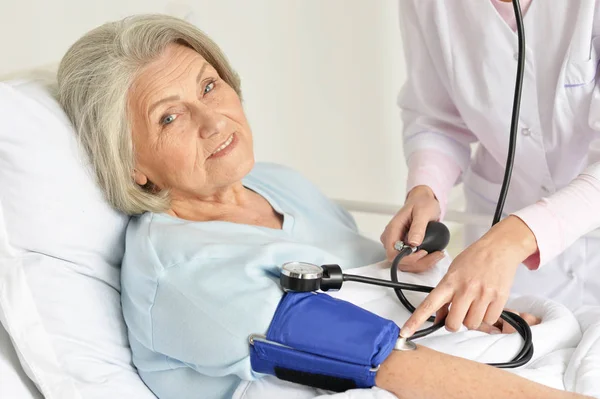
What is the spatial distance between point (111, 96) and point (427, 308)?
0.66m

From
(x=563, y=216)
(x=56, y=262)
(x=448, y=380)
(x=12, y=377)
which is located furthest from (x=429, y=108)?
(x=12, y=377)

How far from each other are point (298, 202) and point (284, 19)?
1.14m

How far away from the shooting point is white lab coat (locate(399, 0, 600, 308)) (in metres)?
1.43

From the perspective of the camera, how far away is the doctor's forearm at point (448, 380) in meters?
1.07

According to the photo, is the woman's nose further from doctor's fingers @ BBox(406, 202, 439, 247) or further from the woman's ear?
doctor's fingers @ BBox(406, 202, 439, 247)

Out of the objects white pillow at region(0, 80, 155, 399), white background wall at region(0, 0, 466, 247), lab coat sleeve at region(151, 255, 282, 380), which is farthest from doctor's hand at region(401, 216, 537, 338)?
white background wall at region(0, 0, 466, 247)

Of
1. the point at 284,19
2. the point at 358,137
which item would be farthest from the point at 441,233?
the point at 358,137

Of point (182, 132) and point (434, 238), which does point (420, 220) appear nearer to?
point (434, 238)

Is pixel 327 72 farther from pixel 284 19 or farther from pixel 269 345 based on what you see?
pixel 269 345

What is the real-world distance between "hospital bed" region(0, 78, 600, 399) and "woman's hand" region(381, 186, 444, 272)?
0.23 feet

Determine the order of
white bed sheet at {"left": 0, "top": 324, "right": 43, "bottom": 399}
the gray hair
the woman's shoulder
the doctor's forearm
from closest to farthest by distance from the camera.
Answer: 1. the doctor's forearm
2. white bed sheet at {"left": 0, "top": 324, "right": 43, "bottom": 399}
3. the gray hair
4. the woman's shoulder

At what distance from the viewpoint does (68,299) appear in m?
1.25

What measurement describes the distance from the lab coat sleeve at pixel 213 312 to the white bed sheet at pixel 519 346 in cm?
7

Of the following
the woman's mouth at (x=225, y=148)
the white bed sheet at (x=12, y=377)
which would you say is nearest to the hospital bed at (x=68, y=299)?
the white bed sheet at (x=12, y=377)
